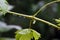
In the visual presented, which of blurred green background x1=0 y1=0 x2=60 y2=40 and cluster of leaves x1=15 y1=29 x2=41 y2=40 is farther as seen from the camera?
blurred green background x1=0 y1=0 x2=60 y2=40

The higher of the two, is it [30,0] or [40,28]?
[30,0]

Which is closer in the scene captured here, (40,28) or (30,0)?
(40,28)

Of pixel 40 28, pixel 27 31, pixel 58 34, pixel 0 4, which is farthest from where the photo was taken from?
pixel 58 34

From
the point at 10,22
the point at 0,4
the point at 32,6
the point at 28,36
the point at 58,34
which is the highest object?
the point at 0,4

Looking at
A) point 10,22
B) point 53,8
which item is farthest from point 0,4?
point 53,8

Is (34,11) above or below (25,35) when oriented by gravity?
below

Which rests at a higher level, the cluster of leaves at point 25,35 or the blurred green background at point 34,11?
the cluster of leaves at point 25,35

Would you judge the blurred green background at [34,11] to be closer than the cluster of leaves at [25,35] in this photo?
No

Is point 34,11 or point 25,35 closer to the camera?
point 25,35

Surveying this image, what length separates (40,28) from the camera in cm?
168

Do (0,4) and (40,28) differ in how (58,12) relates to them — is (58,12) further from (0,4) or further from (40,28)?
(0,4)

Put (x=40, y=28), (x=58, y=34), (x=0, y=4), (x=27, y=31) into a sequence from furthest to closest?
1. (x=58, y=34)
2. (x=40, y=28)
3. (x=27, y=31)
4. (x=0, y=4)

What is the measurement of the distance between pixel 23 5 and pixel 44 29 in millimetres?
290

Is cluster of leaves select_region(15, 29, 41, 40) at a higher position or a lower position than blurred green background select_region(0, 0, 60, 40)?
higher
